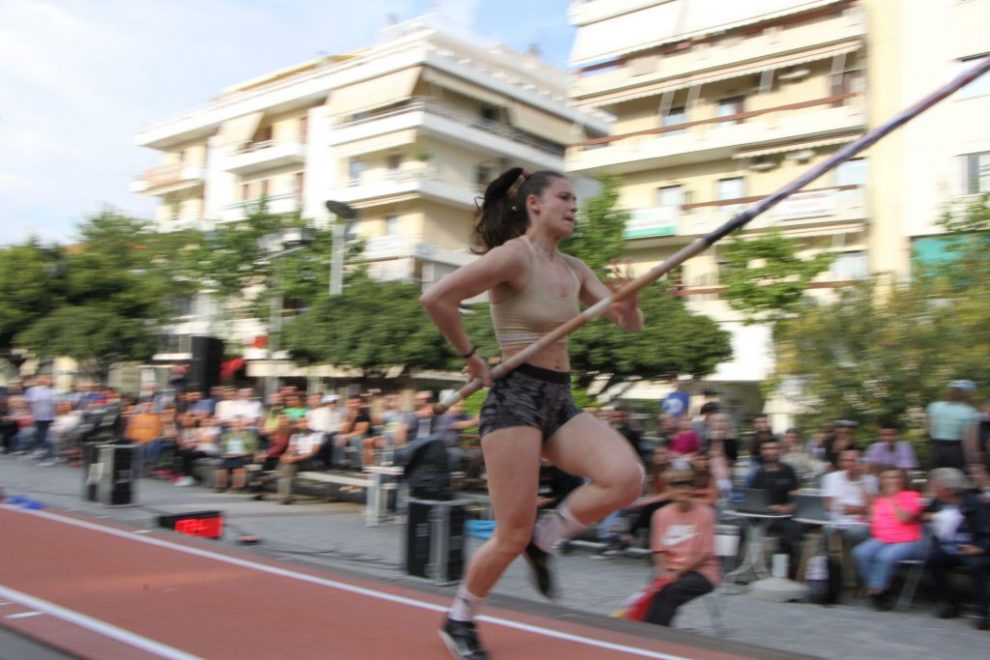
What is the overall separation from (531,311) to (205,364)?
17516mm

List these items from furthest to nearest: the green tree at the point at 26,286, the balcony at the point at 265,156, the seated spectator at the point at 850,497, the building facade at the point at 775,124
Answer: the balcony at the point at 265,156 < the green tree at the point at 26,286 < the building facade at the point at 775,124 < the seated spectator at the point at 850,497

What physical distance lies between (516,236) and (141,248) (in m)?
31.8

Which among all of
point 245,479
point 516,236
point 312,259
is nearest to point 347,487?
point 245,479

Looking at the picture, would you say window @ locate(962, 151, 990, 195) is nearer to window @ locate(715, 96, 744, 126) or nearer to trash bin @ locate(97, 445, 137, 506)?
window @ locate(715, 96, 744, 126)

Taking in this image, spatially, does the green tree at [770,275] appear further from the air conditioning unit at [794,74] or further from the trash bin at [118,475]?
the trash bin at [118,475]

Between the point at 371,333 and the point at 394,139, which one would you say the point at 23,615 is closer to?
the point at 371,333

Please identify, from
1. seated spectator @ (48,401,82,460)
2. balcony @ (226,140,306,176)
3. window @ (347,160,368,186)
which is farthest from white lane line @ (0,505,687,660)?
balcony @ (226,140,306,176)

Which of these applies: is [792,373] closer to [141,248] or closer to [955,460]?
[955,460]

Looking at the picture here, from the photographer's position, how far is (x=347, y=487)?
1356 centimetres

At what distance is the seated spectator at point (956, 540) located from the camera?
23.7ft

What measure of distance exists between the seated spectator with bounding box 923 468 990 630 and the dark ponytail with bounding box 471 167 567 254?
195 inches

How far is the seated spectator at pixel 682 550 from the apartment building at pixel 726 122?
19.5m

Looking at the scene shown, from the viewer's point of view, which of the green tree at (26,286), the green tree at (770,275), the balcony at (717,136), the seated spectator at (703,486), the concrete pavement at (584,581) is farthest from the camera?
the green tree at (26,286)

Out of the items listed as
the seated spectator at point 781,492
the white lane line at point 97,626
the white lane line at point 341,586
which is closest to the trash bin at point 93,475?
the white lane line at point 341,586
